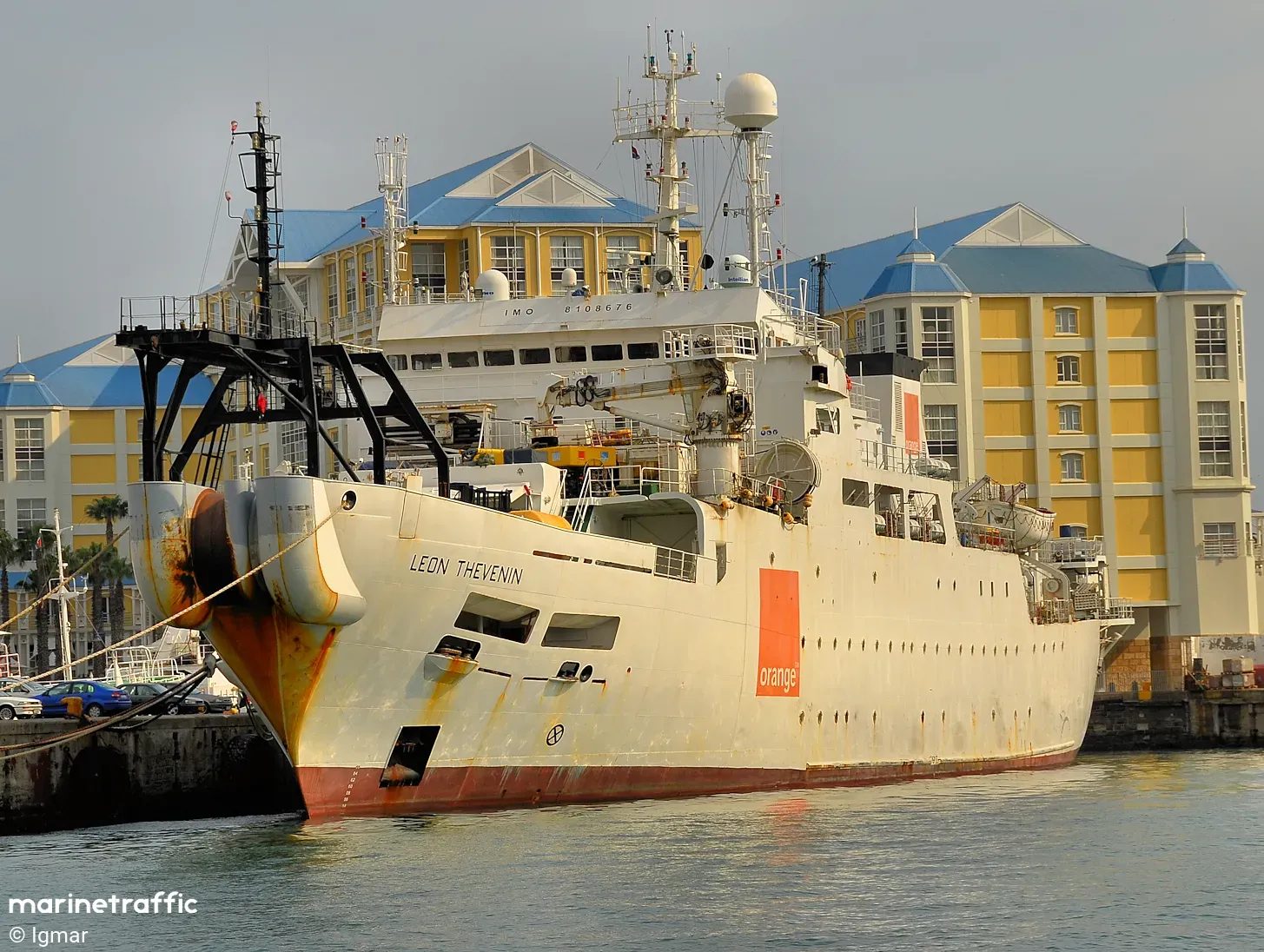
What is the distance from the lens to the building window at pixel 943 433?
70.2 m

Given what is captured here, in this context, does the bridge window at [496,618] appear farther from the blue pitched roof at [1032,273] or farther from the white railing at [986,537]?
the blue pitched roof at [1032,273]

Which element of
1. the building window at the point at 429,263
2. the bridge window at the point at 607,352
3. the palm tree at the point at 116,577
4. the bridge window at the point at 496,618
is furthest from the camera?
the palm tree at the point at 116,577

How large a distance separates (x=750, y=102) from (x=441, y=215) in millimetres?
25229

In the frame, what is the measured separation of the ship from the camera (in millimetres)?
28984

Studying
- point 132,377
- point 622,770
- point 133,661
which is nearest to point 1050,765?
point 622,770

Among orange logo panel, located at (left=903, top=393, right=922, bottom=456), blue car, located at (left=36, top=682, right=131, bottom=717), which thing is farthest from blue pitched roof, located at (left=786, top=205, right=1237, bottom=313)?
blue car, located at (left=36, top=682, right=131, bottom=717)

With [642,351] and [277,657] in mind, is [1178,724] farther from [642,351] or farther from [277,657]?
[277,657]

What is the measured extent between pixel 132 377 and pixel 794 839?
59593 millimetres

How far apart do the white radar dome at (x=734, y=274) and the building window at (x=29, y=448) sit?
4739cm

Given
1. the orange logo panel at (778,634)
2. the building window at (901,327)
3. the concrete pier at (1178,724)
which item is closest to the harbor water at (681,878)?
the orange logo panel at (778,634)

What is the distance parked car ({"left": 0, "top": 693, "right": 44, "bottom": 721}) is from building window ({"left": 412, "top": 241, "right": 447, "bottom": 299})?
A: 95.6 feet

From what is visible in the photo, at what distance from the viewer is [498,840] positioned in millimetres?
27734

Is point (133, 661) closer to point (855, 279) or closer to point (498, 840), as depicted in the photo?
point (498, 840)

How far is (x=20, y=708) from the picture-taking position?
128 ft
